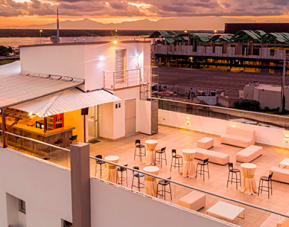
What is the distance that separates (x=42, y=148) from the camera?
11.5 metres

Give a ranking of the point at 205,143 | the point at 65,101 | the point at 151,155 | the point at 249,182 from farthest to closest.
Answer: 1. the point at 205,143
2. the point at 65,101
3. the point at 151,155
4. the point at 249,182

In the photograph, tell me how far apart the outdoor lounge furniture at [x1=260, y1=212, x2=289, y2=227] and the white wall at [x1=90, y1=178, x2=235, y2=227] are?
94cm

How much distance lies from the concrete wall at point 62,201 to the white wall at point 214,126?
30.7ft

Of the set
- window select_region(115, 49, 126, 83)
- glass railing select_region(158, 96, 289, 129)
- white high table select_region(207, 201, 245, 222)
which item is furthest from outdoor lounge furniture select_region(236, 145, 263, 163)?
window select_region(115, 49, 126, 83)

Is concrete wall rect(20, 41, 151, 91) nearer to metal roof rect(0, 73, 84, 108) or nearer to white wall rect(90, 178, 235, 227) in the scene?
metal roof rect(0, 73, 84, 108)

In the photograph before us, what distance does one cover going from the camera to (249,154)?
14.5 m

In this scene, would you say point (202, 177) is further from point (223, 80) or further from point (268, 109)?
point (223, 80)

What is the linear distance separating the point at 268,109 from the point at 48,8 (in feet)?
102

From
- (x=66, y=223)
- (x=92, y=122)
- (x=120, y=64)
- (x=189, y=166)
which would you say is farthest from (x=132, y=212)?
(x=120, y=64)

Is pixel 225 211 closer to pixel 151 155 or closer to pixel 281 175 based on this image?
pixel 281 175

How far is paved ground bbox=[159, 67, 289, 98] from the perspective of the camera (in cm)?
6838

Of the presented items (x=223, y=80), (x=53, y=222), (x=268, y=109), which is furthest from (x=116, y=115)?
(x=223, y=80)

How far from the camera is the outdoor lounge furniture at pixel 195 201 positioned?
26.6 ft

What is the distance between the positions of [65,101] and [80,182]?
555 centimetres
